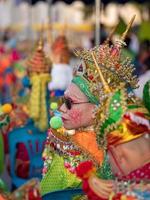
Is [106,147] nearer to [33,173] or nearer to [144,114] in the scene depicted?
[144,114]

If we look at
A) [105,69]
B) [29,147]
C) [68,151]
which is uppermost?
[105,69]

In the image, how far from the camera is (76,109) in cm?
374

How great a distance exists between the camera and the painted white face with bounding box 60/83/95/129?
12.1ft

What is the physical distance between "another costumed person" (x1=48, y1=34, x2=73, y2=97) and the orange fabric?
2.55m

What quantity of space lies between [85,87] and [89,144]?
467 millimetres

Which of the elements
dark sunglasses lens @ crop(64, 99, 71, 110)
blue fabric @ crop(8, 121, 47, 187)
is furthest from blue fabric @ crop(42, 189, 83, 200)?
blue fabric @ crop(8, 121, 47, 187)

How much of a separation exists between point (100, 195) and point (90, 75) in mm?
859

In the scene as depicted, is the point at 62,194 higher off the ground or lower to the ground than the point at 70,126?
lower

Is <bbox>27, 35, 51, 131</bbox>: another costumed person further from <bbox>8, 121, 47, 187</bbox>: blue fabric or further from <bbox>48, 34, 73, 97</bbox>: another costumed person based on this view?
<bbox>48, 34, 73, 97</bbox>: another costumed person

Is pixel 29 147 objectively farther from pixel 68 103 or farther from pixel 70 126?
pixel 68 103

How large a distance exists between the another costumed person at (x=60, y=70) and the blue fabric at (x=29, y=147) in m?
0.98

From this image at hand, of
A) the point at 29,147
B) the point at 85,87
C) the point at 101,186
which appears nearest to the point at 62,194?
the point at 85,87

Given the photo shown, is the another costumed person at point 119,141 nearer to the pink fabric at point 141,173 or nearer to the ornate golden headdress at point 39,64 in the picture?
the pink fabric at point 141,173

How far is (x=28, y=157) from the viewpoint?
5.50 m
